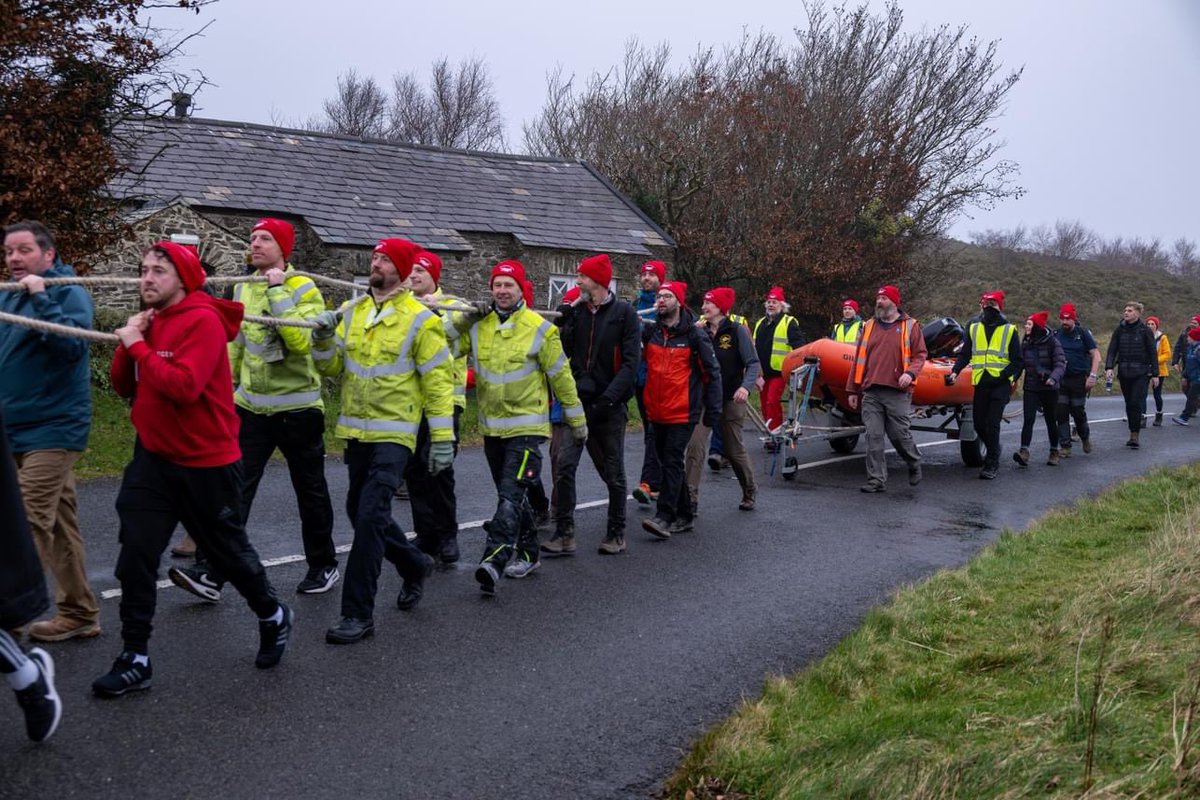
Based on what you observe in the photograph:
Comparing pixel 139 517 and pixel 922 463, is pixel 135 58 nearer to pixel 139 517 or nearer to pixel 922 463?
pixel 139 517

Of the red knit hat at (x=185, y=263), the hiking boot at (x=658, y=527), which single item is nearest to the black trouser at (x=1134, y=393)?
the hiking boot at (x=658, y=527)

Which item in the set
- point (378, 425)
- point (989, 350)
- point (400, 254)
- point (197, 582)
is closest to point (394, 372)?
point (378, 425)

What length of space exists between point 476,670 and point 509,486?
1709 mm

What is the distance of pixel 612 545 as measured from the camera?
8.48 m

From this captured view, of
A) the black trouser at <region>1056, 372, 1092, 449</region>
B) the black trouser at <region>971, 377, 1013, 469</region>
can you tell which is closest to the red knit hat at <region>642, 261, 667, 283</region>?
the black trouser at <region>971, 377, 1013, 469</region>

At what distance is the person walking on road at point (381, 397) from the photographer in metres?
6.02

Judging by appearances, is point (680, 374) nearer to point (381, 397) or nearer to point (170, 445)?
point (381, 397)

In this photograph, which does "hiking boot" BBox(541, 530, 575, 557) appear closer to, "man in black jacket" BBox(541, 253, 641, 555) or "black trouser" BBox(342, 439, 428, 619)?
Answer: "man in black jacket" BBox(541, 253, 641, 555)

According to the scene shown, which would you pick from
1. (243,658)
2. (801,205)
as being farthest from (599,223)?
(243,658)

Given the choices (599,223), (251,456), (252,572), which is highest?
(599,223)

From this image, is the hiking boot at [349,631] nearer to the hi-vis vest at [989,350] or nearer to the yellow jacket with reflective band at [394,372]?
the yellow jacket with reflective band at [394,372]

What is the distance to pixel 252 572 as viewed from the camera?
17.4 feet

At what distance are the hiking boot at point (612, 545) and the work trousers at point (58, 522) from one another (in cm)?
358

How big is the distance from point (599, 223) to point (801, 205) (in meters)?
7.03
